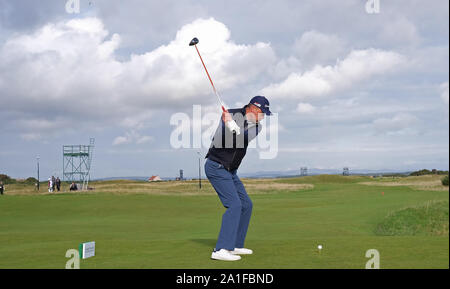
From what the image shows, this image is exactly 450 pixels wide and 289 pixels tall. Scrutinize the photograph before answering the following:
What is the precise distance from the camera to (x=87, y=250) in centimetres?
838

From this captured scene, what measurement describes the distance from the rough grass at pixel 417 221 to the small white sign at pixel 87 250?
582 inches

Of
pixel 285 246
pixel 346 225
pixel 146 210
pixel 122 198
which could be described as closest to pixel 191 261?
pixel 285 246

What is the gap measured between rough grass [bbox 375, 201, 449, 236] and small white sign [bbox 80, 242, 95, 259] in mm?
14791

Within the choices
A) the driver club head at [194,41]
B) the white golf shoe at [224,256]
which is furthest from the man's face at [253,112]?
the white golf shoe at [224,256]

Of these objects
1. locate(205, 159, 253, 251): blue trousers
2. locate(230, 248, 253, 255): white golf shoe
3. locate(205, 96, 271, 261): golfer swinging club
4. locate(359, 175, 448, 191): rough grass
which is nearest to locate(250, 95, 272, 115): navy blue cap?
locate(205, 96, 271, 261): golfer swinging club

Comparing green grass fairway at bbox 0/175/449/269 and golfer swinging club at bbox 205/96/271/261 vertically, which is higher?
golfer swinging club at bbox 205/96/271/261

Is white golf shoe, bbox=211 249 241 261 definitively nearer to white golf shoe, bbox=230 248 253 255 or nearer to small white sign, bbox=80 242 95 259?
white golf shoe, bbox=230 248 253 255

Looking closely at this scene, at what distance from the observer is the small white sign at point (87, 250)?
26.7 ft

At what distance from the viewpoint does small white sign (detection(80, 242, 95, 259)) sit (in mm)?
8141

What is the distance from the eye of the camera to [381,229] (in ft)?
69.9

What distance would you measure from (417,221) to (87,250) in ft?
59.5

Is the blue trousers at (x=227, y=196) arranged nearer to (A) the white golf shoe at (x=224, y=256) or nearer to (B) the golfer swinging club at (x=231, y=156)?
(B) the golfer swinging club at (x=231, y=156)

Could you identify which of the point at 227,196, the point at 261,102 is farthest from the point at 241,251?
the point at 261,102
